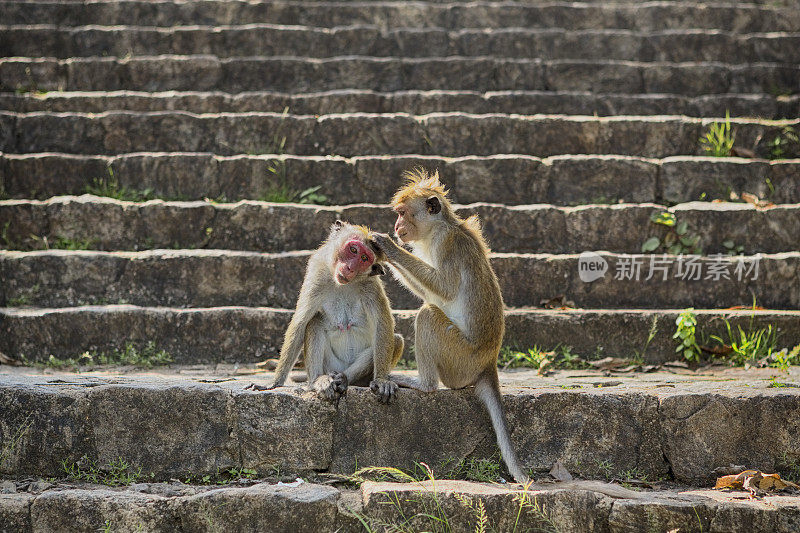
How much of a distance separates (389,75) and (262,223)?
3.13 metres

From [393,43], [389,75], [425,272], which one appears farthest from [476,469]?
[393,43]

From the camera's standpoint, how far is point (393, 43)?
32.5 feet

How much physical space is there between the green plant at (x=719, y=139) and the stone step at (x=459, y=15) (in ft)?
9.77

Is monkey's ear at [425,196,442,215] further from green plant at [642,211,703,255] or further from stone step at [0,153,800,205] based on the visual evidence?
green plant at [642,211,703,255]

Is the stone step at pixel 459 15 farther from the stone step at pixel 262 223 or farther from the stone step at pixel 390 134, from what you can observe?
the stone step at pixel 262 223

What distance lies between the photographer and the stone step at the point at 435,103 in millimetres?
8594

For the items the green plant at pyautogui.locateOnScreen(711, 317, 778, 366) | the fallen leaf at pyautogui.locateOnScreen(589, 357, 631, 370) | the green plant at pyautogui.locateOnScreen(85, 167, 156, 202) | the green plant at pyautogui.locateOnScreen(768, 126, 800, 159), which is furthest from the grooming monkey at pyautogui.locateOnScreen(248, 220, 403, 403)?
the green plant at pyautogui.locateOnScreen(768, 126, 800, 159)

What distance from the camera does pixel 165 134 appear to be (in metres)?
8.15

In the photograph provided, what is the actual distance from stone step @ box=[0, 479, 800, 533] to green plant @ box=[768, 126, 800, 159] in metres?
4.89

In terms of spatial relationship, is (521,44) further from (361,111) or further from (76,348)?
(76,348)

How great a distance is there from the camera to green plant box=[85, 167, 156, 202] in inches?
293

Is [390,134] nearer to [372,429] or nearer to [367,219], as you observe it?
[367,219]

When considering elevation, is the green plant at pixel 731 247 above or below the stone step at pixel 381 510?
above

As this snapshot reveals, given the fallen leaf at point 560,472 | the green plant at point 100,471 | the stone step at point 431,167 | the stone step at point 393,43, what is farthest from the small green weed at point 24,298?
the fallen leaf at point 560,472
